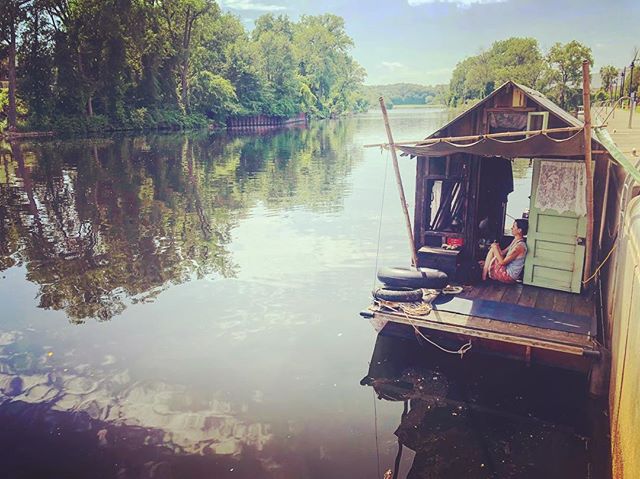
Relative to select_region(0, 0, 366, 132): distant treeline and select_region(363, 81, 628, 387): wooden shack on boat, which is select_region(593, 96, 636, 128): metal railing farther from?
select_region(0, 0, 366, 132): distant treeline

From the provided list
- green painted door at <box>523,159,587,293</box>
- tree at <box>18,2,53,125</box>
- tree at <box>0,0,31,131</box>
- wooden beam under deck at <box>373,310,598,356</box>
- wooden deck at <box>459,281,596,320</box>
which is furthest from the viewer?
tree at <box>18,2,53,125</box>

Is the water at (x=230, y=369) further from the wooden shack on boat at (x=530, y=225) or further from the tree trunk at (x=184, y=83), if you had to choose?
the tree trunk at (x=184, y=83)

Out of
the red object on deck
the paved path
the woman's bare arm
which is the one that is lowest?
the woman's bare arm

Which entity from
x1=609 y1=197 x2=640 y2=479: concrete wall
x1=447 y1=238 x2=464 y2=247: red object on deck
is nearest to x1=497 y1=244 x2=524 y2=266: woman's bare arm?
x1=447 y1=238 x2=464 y2=247: red object on deck

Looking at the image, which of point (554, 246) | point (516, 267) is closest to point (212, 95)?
point (516, 267)

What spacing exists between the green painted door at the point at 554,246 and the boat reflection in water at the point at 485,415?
1.95m

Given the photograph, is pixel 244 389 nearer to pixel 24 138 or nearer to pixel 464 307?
pixel 464 307

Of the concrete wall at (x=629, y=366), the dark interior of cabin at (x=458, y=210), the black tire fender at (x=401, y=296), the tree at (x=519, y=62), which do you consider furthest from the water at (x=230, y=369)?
the tree at (x=519, y=62)

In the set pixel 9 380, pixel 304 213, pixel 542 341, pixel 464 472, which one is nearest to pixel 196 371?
pixel 9 380

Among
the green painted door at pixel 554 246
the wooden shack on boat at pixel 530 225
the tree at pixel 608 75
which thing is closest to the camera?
the wooden shack on boat at pixel 530 225

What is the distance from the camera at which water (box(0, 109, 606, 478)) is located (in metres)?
6.54

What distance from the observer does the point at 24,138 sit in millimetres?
48625

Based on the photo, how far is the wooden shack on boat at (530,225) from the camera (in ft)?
26.2

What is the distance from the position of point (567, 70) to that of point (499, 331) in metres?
77.8
